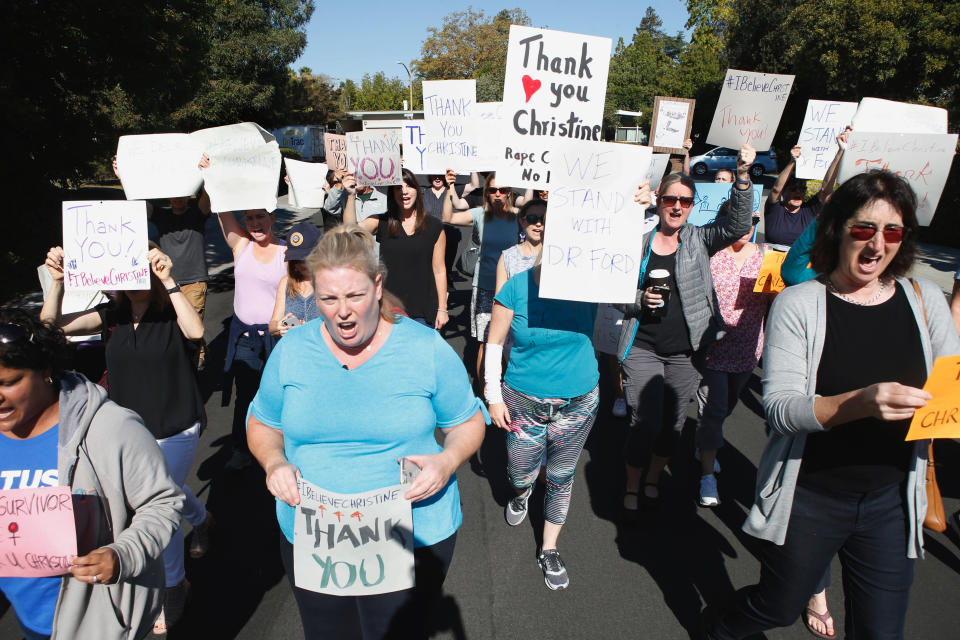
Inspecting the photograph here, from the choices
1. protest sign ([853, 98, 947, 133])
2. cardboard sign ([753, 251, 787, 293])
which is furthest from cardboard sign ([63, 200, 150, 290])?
protest sign ([853, 98, 947, 133])

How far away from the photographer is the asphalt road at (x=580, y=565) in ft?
9.29

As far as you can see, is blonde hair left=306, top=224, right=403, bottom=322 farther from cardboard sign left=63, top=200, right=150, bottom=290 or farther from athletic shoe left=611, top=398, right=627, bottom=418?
athletic shoe left=611, top=398, right=627, bottom=418

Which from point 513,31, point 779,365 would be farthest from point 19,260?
point 779,365

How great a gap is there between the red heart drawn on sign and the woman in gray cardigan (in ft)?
7.68

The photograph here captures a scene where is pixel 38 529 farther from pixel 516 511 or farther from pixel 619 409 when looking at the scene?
pixel 619 409

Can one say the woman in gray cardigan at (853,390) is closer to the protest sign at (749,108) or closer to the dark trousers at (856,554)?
the dark trousers at (856,554)

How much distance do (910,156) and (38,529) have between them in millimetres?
4395

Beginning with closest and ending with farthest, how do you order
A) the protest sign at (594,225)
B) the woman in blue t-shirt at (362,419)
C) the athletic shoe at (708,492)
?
the woman in blue t-shirt at (362,419) → the protest sign at (594,225) → the athletic shoe at (708,492)

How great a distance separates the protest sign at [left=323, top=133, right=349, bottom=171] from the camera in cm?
584

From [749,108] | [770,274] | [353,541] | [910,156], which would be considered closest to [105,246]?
[353,541]

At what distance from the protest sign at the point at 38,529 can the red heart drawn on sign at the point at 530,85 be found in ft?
11.1

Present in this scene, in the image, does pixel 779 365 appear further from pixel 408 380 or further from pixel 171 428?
pixel 171 428

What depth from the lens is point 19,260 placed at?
9.56 m

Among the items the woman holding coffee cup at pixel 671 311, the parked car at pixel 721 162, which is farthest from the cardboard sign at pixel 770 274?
the parked car at pixel 721 162
